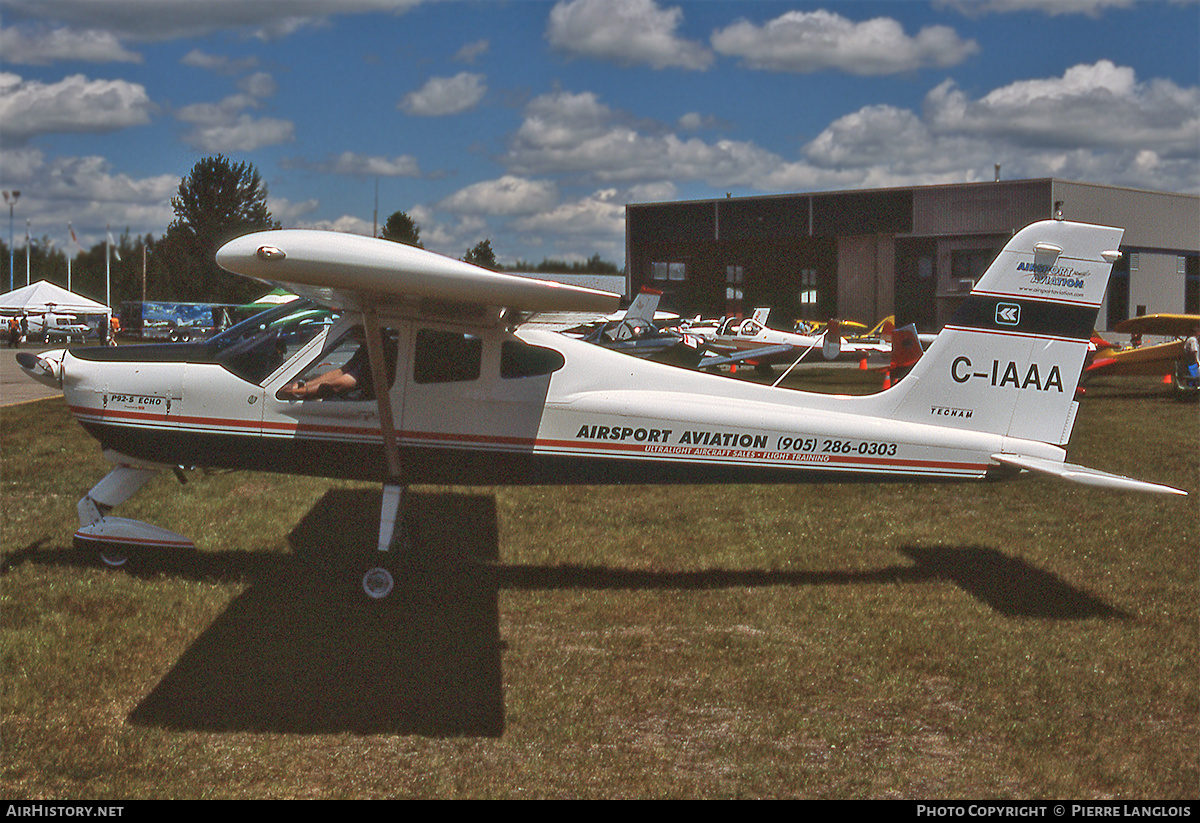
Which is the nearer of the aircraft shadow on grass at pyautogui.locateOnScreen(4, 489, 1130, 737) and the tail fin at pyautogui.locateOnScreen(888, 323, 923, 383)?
the aircraft shadow on grass at pyautogui.locateOnScreen(4, 489, 1130, 737)

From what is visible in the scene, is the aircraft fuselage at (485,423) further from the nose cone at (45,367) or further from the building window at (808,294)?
the building window at (808,294)

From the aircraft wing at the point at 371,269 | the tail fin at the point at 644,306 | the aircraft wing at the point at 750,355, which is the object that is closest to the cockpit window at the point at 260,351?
the aircraft wing at the point at 371,269

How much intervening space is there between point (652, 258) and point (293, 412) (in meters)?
46.0

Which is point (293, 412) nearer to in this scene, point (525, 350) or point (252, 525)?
point (525, 350)

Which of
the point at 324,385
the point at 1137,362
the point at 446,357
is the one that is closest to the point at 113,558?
the point at 324,385

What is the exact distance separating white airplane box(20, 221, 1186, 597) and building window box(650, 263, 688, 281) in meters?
45.2

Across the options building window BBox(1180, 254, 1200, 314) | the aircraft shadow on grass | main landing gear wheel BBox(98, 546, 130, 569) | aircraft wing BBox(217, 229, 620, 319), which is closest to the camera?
aircraft wing BBox(217, 229, 620, 319)

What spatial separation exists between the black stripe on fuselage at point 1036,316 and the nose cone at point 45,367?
6404 mm

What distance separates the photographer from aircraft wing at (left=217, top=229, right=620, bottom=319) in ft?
15.2

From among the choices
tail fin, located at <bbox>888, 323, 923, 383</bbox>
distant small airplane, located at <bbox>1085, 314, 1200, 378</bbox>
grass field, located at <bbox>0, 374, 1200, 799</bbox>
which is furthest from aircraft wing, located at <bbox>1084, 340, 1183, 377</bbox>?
grass field, located at <bbox>0, 374, 1200, 799</bbox>

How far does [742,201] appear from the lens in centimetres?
4912

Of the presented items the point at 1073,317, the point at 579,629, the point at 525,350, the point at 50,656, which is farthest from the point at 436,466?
the point at 1073,317

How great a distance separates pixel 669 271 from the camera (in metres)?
51.8

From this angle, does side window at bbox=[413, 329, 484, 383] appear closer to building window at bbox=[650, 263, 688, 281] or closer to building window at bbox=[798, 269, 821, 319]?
building window at bbox=[650, 263, 688, 281]
